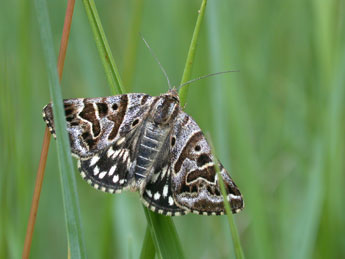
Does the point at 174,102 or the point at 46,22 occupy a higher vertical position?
the point at 46,22

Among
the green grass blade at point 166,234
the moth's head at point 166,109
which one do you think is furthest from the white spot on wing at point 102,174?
the green grass blade at point 166,234

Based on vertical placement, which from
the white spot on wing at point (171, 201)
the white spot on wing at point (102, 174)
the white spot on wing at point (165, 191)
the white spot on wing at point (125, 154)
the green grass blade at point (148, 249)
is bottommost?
the green grass blade at point (148, 249)

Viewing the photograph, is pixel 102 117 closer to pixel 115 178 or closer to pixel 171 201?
pixel 115 178

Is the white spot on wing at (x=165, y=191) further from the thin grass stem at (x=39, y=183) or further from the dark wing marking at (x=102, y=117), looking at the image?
the thin grass stem at (x=39, y=183)

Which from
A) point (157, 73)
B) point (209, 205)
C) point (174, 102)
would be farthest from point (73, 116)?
point (157, 73)

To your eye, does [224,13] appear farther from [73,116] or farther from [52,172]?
[52,172]

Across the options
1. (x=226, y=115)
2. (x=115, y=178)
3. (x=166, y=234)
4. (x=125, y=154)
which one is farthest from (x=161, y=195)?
(x=226, y=115)

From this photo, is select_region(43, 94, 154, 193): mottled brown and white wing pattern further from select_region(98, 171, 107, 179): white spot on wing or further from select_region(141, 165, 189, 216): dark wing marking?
select_region(141, 165, 189, 216): dark wing marking

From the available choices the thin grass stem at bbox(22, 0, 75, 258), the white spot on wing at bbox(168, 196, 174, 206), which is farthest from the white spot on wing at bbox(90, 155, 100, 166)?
the thin grass stem at bbox(22, 0, 75, 258)
